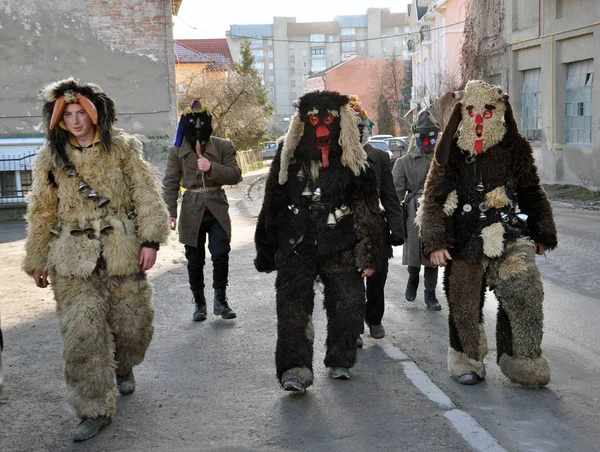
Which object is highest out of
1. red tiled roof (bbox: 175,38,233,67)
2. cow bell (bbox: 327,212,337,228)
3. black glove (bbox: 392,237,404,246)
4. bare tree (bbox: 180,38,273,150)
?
red tiled roof (bbox: 175,38,233,67)

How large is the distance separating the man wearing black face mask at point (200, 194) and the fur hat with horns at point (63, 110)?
2.59 m

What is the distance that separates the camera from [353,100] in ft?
20.7

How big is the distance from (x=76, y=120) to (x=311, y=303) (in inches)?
81.7

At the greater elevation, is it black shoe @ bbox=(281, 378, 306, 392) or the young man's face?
the young man's face

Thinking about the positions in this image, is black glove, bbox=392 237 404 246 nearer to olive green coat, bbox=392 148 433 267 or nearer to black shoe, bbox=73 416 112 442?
olive green coat, bbox=392 148 433 267

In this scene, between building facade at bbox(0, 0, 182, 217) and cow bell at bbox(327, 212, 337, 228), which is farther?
building facade at bbox(0, 0, 182, 217)

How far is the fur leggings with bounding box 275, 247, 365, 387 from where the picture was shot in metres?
→ 5.60

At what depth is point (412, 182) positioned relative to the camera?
8383mm

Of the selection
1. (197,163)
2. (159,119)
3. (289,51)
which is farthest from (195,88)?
(289,51)

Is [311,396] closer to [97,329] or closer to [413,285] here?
[97,329]

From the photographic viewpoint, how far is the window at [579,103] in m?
24.2

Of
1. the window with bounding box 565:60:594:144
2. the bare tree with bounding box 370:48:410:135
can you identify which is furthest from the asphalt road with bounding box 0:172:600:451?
the bare tree with bounding box 370:48:410:135

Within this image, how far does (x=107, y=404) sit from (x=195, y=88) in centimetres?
4403

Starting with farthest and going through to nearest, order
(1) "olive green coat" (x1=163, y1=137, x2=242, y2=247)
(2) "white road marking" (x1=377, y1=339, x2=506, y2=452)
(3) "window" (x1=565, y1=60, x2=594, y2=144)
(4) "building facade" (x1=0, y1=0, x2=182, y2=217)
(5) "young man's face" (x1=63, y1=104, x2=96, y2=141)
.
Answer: (4) "building facade" (x1=0, y1=0, x2=182, y2=217), (3) "window" (x1=565, y1=60, x2=594, y2=144), (1) "olive green coat" (x1=163, y1=137, x2=242, y2=247), (5) "young man's face" (x1=63, y1=104, x2=96, y2=141), (2) "white road marking" (x1=377, y1=339, x2=506, y2=452)
